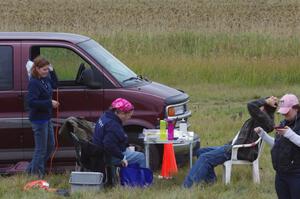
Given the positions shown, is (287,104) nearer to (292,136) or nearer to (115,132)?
(292,136)

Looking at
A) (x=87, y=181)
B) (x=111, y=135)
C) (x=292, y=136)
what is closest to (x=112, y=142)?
(x=111, y=135)

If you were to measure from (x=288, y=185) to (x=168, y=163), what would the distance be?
2317 millimetres

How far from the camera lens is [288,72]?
16406 mm

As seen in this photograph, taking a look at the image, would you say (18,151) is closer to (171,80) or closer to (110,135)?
(110,135)

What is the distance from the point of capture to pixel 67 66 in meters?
8.89

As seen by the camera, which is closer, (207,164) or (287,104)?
(287,104)

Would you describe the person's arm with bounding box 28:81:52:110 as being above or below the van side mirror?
below

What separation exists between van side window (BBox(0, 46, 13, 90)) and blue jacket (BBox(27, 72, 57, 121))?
0.64m

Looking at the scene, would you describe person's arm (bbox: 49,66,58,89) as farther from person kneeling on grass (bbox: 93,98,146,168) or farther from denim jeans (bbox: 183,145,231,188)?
denim jeans (bbox: 183,145,231,188)

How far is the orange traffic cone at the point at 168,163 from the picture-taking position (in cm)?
800

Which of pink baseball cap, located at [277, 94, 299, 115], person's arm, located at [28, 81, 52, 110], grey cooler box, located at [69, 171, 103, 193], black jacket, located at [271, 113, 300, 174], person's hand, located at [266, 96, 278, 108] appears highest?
pink baseball cap, located at [277, 94, 299, 115]

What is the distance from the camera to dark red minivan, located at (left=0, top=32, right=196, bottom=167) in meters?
8.43

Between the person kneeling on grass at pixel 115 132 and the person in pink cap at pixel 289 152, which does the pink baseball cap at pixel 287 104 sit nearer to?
the person in pink cap at pixel 289 152

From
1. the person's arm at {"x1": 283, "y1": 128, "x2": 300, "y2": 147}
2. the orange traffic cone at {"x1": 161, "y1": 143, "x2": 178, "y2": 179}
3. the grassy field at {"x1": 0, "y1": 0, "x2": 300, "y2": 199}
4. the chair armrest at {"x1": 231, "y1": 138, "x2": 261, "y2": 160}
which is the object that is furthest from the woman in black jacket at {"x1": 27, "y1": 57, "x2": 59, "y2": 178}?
the person's arm at {"x1": 283, "y1": 128, "x2": 300, "y2": 147}
